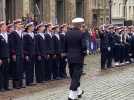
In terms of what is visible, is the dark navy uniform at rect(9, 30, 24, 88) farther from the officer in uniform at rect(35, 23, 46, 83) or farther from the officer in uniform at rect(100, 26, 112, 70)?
the officer in uniform at rect(100, 26, 112, 70)

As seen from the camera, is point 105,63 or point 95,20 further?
point 95,20

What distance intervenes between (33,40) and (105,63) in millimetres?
7918

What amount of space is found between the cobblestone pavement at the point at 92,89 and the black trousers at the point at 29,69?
37cm

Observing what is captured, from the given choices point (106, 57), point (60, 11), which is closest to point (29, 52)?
point (106, 57)

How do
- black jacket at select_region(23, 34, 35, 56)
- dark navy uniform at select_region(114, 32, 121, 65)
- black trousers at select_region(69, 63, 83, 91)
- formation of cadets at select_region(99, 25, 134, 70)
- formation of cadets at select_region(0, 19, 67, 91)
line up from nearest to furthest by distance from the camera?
black trousers at select_region(69, 63, 83, 91) < formation of cadets at select_region(0, 19, 67, 91) < black jacket at select_region(23, 34, 35, 56) < formation of cadets at select_region(99, 25, 134, 70) < dark navy uniform at select_region(114, 32, 121, 65)

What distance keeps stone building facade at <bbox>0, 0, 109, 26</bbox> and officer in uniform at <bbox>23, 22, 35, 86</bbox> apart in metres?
14.0

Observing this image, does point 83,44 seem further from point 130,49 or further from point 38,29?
point 130,49

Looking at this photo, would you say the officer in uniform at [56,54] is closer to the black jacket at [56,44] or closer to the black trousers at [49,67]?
the black jacket at [56,44]

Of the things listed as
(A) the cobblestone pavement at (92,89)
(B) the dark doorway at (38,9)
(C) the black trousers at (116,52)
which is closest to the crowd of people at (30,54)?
(A) the cobblestone pavement at (92,89)

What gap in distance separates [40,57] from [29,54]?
805mm

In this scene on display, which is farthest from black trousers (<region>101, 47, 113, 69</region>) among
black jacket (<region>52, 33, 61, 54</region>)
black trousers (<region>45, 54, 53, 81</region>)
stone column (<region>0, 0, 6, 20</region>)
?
stone column (<region>0, 0, 6, 20</region>)

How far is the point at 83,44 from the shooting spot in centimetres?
1500

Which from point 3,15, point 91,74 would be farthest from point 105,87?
point 3,15

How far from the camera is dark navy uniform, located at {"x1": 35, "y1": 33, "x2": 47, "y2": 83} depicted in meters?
18.5
